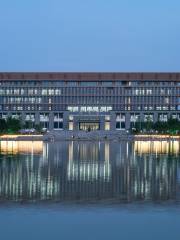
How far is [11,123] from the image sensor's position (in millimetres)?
101125

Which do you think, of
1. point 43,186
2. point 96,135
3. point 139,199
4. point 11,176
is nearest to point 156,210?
point 139,199

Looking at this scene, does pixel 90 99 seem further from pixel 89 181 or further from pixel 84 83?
pixel 89 181

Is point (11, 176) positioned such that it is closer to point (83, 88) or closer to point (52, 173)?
point (52, 173)

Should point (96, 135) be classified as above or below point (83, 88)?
below

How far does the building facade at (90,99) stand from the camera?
121 m

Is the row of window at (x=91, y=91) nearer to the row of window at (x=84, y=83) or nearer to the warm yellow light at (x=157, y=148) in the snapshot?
the row of window at (x=84, y=83)

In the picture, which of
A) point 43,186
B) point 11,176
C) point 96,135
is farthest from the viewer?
point 96,135

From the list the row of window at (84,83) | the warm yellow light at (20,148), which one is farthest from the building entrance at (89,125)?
the warm yellow light at (20,148)

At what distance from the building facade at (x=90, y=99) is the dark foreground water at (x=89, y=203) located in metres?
89.4

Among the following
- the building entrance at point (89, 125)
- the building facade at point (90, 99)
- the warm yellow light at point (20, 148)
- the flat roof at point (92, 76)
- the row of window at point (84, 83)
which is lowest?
the warm yellow light at point (20, 148)

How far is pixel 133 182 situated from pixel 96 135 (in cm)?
7116

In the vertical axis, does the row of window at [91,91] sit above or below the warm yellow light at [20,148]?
above

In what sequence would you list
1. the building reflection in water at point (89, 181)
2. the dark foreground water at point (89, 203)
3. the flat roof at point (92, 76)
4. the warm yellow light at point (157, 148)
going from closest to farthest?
1. the dark foreground water at point (89, 203)
2. the building reflection in water at point (89, 181)
3. the warm yellow light at point (157, 148)
4. the flat roof at point (92, 76)

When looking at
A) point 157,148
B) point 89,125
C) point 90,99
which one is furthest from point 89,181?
point 89,125
